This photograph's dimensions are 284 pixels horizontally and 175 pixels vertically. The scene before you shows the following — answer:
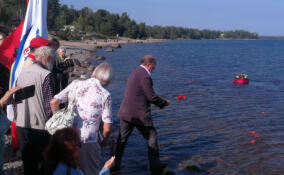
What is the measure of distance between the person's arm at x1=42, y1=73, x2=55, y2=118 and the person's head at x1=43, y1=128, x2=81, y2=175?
1.40 metres

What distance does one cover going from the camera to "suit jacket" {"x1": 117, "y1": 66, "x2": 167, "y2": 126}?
5492mm

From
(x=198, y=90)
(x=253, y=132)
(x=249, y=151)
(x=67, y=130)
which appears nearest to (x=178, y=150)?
(x=249, y=151)

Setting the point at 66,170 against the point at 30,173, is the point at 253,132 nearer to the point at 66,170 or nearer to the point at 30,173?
the point at 30,173

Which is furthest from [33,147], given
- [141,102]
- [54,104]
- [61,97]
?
[141,102]

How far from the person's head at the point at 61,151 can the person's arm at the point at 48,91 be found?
4.59 ft

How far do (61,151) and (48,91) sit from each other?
1505 millimetres

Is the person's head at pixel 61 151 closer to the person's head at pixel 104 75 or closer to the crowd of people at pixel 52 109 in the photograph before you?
the crowd of people at pixel 52 109

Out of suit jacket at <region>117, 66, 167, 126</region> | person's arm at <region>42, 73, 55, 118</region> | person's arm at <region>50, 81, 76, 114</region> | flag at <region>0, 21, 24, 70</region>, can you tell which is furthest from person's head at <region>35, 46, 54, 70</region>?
suit jacket at <region>117, 66, 167, 126</region>

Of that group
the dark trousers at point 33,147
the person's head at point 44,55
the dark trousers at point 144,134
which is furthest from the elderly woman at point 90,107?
the dark trousers at point 144,134

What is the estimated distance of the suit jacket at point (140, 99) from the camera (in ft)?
18.0

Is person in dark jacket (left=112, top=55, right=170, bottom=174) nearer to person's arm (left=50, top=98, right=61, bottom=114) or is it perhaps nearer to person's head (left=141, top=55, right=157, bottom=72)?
person's head (left=141, top=55, right=157, bottom=72)

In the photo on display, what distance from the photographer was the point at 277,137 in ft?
31.1

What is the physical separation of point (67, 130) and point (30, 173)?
1.80 metres

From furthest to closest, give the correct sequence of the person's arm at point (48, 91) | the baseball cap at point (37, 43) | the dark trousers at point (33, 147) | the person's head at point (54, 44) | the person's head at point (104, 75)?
the person's head at point (54, 44)
the baseball cap at point (37, 43)
the dark trousers at point (33, 147)
the person's arm at point (48, 91)
the person's head at point (104, 75)
